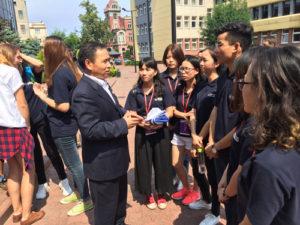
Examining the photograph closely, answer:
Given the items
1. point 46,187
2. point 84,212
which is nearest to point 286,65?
point 84,212

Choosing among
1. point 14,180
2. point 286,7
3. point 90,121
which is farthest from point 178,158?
point 286,7

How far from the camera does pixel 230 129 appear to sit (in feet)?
7.07

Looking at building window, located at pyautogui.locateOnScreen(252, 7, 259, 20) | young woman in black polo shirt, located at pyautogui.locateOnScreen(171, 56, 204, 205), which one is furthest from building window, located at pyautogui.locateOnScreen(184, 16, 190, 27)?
young woman in black polo shirt, located at pyautogui.locateOnScreen(171, 56, 204, 205)

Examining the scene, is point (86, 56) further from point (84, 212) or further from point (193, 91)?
point (84, 212)

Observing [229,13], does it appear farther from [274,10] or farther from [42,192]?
[42,192]

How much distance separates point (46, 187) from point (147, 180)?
1.79m

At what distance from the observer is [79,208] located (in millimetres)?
3160

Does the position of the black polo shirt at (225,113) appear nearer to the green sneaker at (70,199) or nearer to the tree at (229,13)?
the green sneaker at (70,199)

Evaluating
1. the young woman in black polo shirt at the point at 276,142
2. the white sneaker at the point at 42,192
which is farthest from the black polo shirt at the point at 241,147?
the white sneaker at the point at 42,192

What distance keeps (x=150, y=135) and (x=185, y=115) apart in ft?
1.85

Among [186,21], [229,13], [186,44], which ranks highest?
[186,21]

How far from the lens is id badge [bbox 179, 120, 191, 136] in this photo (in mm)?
3109

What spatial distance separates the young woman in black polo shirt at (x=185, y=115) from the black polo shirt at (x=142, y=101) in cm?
17

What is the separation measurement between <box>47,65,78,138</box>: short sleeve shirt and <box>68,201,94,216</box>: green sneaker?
1.05 metres
